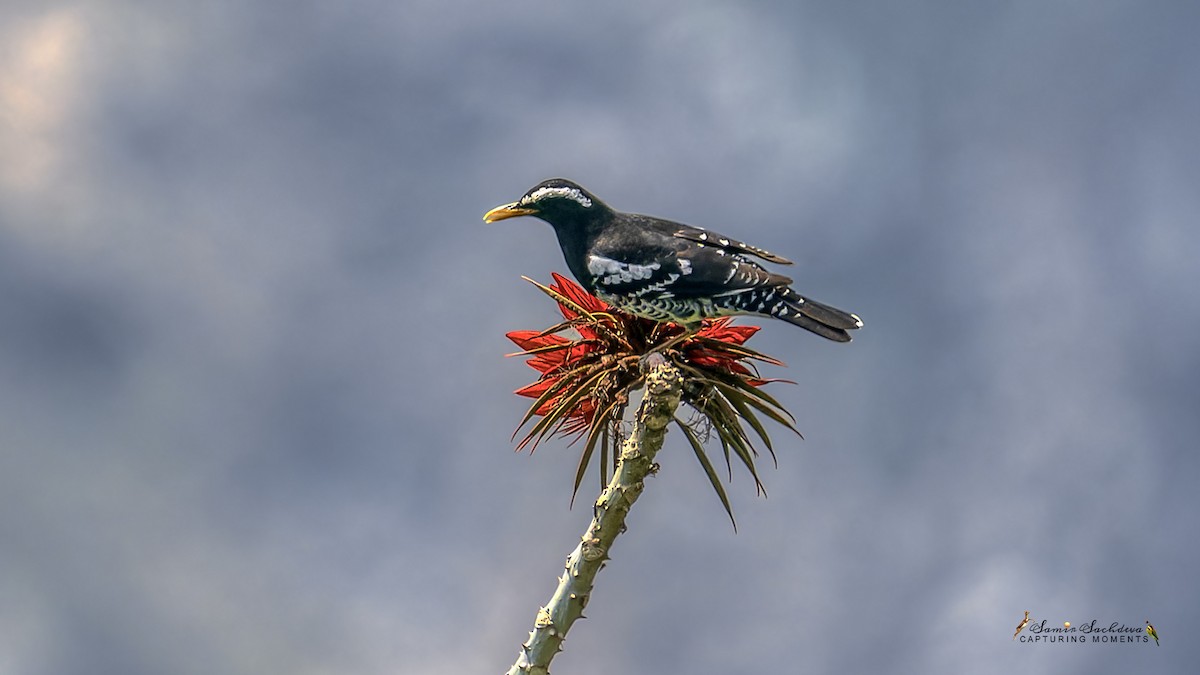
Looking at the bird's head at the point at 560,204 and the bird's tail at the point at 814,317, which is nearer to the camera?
the bird's tail at the point at 814,317

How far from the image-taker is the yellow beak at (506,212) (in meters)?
12.0

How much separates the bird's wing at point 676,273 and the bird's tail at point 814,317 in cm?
19

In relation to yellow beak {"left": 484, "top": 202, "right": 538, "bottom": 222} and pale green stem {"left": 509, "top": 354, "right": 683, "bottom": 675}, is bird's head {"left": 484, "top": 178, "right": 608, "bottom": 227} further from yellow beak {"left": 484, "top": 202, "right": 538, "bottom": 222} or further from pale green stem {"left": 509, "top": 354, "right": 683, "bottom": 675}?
pale green stem {"left": 509, "top": 354, "right": 683, "bottom": 675}

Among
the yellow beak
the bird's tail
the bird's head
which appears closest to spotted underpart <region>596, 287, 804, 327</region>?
the bird's tail

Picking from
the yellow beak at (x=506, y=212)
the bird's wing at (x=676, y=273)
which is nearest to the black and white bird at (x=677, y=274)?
the bird's wing at (x=676, y=273)

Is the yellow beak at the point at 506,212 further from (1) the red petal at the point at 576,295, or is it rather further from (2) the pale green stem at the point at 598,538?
(2) the pale green stem at the point at 598,538

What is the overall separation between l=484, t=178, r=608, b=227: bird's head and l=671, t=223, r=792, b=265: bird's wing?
2.61ft

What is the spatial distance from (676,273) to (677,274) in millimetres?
15

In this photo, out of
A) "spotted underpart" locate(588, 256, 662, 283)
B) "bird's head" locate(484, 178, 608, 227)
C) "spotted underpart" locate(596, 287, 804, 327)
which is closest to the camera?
"spotted underpart" locate(596, 287, 804, 327)

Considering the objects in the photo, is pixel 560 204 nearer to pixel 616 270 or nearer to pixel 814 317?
pixel 616 270

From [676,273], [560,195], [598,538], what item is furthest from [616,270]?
[598,538]

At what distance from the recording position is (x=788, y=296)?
11250mm

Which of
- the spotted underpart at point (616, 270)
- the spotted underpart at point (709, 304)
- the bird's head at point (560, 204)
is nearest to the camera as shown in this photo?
the spotted underpart at point (709, 304)

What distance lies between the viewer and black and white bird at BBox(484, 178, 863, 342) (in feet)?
36.2
